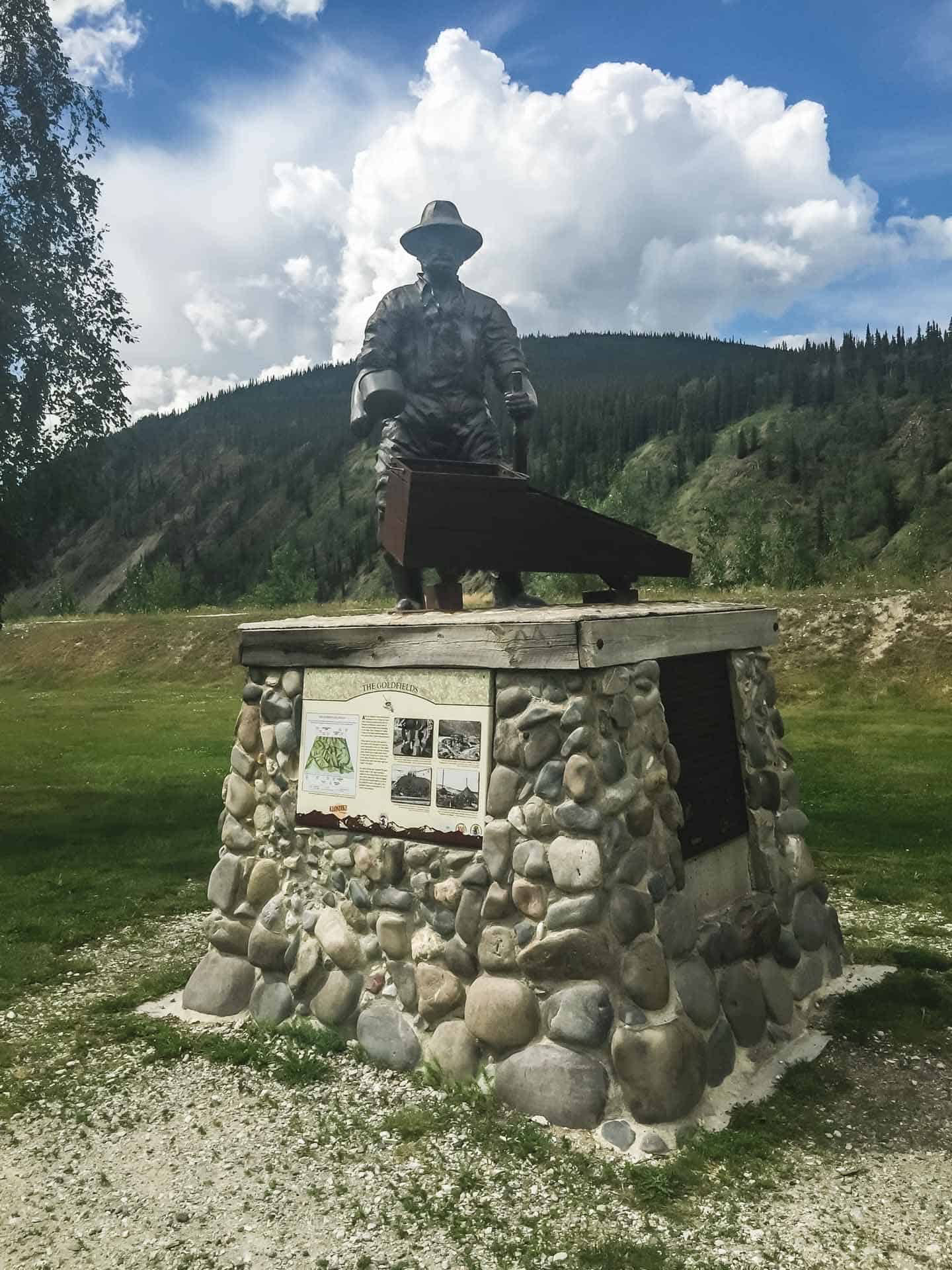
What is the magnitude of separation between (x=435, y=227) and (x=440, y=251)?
16cm

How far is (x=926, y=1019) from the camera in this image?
5.55 m

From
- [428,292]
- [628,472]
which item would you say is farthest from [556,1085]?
[628,472]

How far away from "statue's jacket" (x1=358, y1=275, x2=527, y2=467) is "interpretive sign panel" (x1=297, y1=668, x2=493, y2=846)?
1.93 meters

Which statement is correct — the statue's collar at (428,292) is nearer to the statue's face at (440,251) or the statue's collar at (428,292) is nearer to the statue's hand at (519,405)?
the statue's face at (440,251)

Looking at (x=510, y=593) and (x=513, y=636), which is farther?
(x=510, y=593)

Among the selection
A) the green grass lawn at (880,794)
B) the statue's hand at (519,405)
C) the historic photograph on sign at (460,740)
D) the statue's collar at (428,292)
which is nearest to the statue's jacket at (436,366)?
the statue's collar at (428,292)

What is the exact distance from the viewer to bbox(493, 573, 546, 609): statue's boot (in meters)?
6.72

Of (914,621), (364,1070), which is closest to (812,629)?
(914,621)

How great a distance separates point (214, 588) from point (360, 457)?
27.9 metres

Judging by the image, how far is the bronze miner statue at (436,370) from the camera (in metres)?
6.68

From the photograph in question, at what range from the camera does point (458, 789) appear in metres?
5.04

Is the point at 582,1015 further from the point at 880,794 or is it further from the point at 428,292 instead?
the point at 880,794

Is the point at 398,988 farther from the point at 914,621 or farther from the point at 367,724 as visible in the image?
the point at 914,621

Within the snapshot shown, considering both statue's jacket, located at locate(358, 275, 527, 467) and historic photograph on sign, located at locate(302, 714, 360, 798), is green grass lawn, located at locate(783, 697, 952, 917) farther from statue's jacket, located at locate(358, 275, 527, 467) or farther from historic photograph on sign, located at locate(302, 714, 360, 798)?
statue's jacket, located at locate(358, 275, 527, 467)
